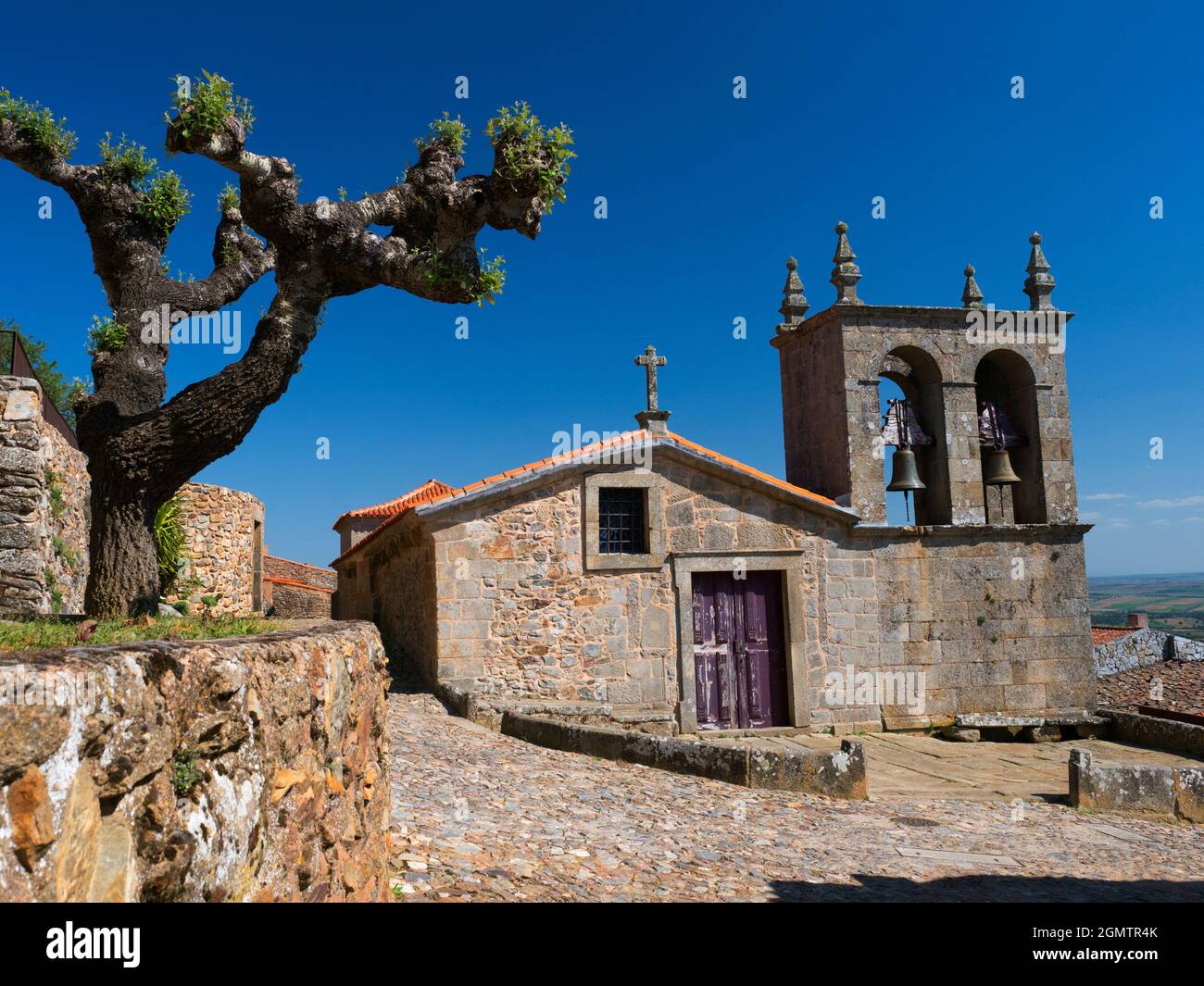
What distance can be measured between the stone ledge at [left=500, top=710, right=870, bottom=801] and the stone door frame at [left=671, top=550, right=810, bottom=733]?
Result: 324cm

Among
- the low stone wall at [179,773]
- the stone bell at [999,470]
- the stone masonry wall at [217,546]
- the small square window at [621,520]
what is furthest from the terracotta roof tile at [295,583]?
the low stone wall at [179,773]

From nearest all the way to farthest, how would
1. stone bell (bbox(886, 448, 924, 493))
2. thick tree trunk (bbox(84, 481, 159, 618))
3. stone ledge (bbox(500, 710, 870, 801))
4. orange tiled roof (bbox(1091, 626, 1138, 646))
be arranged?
Result: thick tree trunk (bbox(84, 481, 159, 618)) → stone ledge (bbox(500, 710, 870, 801)) → stone bell (bbox(886, 448, 924, 493)) → orange tiled roof (bbox(1091, 626, 1138, 646))

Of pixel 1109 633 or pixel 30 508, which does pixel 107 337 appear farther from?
pixel 1109 633

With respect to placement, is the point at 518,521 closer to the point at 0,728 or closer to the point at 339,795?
the point at 339,795

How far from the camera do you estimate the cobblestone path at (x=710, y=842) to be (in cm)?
561

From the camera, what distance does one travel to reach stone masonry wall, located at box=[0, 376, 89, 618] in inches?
361

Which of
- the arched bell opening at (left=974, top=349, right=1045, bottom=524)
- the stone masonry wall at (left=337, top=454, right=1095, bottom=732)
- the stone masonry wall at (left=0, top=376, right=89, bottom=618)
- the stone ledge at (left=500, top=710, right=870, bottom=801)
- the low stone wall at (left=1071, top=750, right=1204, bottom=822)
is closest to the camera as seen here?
the stone ledge at (left=500, top=710, right=870, bottom=801)

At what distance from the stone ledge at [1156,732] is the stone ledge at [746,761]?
259 inches

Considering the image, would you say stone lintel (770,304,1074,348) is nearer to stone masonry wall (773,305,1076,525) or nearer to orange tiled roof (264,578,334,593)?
stone masonry wall (773,305,1076,525)

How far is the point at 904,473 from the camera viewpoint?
13.9 m

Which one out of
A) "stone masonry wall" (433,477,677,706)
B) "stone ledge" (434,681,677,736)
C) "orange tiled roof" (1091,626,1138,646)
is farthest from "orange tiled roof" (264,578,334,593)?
"orange tiled roof" (1091,626,1138,646)
